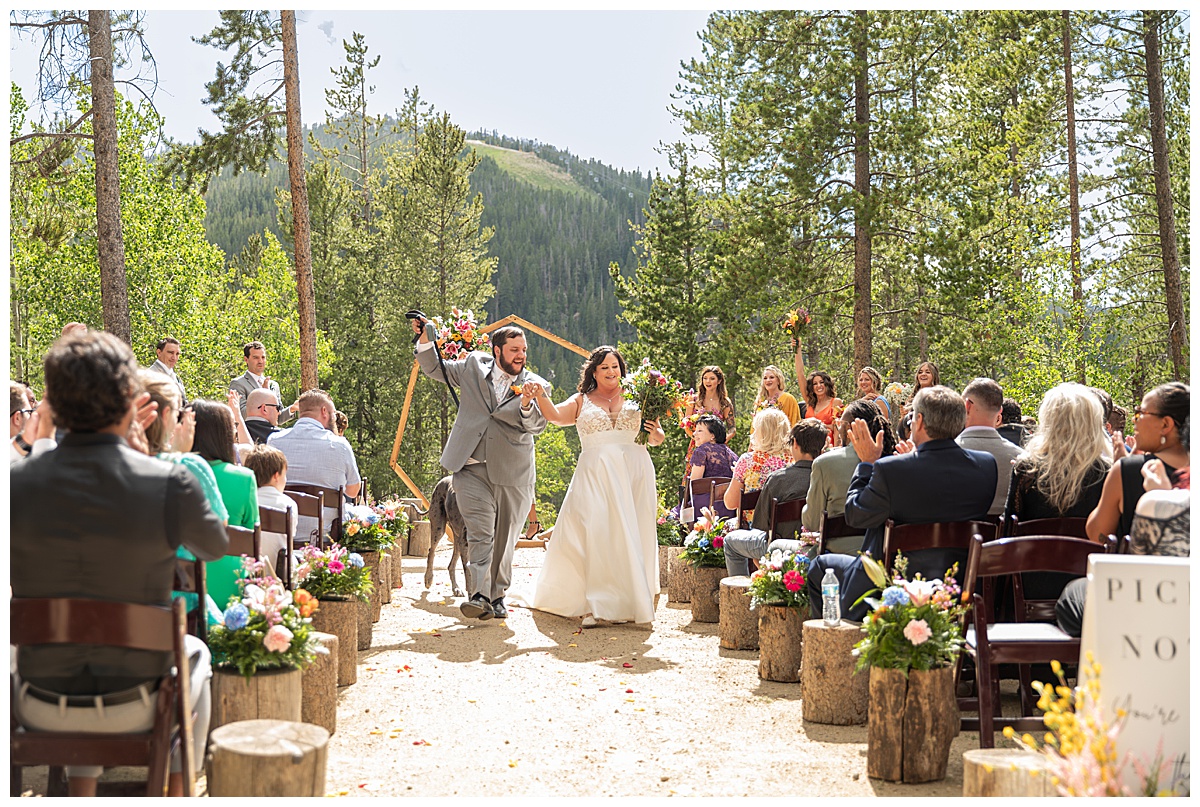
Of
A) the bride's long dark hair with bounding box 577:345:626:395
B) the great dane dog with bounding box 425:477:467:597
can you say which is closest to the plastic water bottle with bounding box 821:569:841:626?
the bride's long dark hair with bounding box 577:345:626:395

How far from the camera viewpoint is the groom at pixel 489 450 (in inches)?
322

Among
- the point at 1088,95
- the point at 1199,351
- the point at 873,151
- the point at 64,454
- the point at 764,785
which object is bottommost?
the point at 764,785

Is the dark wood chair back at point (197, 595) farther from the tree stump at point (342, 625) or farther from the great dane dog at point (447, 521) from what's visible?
the great dane dog at point (447, 521)

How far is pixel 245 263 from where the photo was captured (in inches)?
2181

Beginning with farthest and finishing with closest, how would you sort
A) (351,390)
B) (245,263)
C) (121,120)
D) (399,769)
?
1. (245,263)
2. (351,390)
3. (121,120)
4. (399,769)

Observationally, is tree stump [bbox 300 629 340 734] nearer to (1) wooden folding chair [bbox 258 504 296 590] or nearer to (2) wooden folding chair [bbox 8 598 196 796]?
(1) wooden folding chair [bbox 258 504 296 590]

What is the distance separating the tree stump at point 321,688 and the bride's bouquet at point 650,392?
3723 mm

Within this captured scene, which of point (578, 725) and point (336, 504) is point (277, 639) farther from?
point (336, 504)

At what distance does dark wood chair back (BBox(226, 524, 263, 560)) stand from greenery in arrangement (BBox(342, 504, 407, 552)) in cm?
295

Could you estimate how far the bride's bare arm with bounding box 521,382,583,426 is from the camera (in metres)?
7.97

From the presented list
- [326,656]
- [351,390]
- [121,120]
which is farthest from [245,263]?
[326,656]

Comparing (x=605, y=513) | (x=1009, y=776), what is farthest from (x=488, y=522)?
(x=1009, y=776)

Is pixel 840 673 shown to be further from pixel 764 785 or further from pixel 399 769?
pixel 399 769
